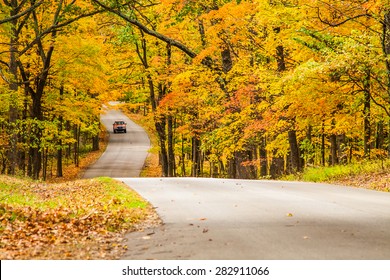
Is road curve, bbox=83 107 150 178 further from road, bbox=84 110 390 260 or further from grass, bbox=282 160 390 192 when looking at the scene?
road, bbox=84 110 390 260

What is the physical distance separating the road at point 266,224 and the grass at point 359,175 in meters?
1.25

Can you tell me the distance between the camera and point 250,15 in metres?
23.2

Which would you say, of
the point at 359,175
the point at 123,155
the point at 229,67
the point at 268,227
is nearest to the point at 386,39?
the point at 359,175

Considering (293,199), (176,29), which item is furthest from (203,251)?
A: (176,29)

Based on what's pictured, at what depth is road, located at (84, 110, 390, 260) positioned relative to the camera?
6.89 m

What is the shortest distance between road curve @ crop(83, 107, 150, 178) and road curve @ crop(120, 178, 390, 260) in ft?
88.4

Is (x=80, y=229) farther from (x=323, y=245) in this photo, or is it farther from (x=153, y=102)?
(x=153, y=102)

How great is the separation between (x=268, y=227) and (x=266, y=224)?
313mm

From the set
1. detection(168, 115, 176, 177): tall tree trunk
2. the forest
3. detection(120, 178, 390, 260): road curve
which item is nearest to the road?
detection(120, 178, 390, 260): road curve

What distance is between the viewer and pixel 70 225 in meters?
9.54

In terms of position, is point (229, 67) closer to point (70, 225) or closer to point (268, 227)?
point (70, 225)

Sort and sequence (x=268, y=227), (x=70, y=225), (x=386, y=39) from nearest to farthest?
(x=268, y=227)
(x=70, y=225)
(x=386, y=39)

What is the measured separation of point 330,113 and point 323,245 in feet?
46.2

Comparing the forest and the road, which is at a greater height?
the forest
